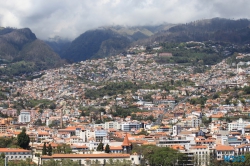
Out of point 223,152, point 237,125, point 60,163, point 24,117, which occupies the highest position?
point 24,117

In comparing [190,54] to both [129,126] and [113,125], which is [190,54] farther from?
[129,126]

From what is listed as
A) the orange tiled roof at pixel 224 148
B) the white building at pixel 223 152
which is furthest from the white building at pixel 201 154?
A: the orange tiled roof at pixel 224 148

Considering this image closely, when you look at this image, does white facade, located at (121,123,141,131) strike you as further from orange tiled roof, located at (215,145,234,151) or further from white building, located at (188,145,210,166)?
white building, located at (188,145,210,166)

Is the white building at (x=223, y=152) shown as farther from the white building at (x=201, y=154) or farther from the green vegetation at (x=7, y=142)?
the green vegetation at (x=7, y=142)

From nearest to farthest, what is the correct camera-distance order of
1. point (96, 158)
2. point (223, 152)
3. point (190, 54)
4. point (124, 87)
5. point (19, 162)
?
point (19, 162) < point (96, 158) < point (223, 152) < point (124, 87) < point (190, 54)

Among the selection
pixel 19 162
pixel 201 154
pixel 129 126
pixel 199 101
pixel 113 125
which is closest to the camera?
pixel 19 162

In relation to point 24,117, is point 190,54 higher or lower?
higher

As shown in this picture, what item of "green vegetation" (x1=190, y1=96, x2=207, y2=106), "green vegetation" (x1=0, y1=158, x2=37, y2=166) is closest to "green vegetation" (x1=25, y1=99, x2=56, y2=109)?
"green vegetation" (x1=190, y1=96, x2=207, y2=106)

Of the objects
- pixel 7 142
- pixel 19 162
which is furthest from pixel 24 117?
pixel 19 162
